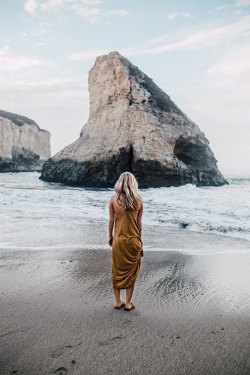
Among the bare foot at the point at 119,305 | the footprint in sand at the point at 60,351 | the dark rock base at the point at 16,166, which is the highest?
the dark rock base at the point at 16,166

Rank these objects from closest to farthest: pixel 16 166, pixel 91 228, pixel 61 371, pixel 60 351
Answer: pixel 61 371 → pixel 60 351 → pixel 91 228 → pixel 16 166

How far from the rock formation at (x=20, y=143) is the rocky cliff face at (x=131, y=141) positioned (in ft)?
94.2

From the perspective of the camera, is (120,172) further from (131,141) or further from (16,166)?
(16,166)

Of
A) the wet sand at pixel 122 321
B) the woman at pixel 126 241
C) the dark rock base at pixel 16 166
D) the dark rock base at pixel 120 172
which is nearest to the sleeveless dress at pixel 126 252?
the woman at pixel 126 241

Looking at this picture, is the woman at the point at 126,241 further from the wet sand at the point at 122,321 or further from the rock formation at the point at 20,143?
the rock formation at the point at 20,143

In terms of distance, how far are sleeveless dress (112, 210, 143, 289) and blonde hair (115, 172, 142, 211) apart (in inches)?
3.4

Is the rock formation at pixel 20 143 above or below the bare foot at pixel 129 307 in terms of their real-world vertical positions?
above

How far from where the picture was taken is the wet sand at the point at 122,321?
189cm

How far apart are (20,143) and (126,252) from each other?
2887 inches

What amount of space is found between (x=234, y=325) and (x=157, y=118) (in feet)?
68.8

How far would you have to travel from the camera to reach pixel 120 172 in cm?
2112

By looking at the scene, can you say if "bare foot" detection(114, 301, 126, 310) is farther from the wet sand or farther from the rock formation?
the rock formation

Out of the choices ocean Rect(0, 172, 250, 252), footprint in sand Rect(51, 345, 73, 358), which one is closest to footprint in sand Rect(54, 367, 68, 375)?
footprint in sand Rect(51, 345, 73, 358)

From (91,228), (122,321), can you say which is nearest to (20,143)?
(91,228)
